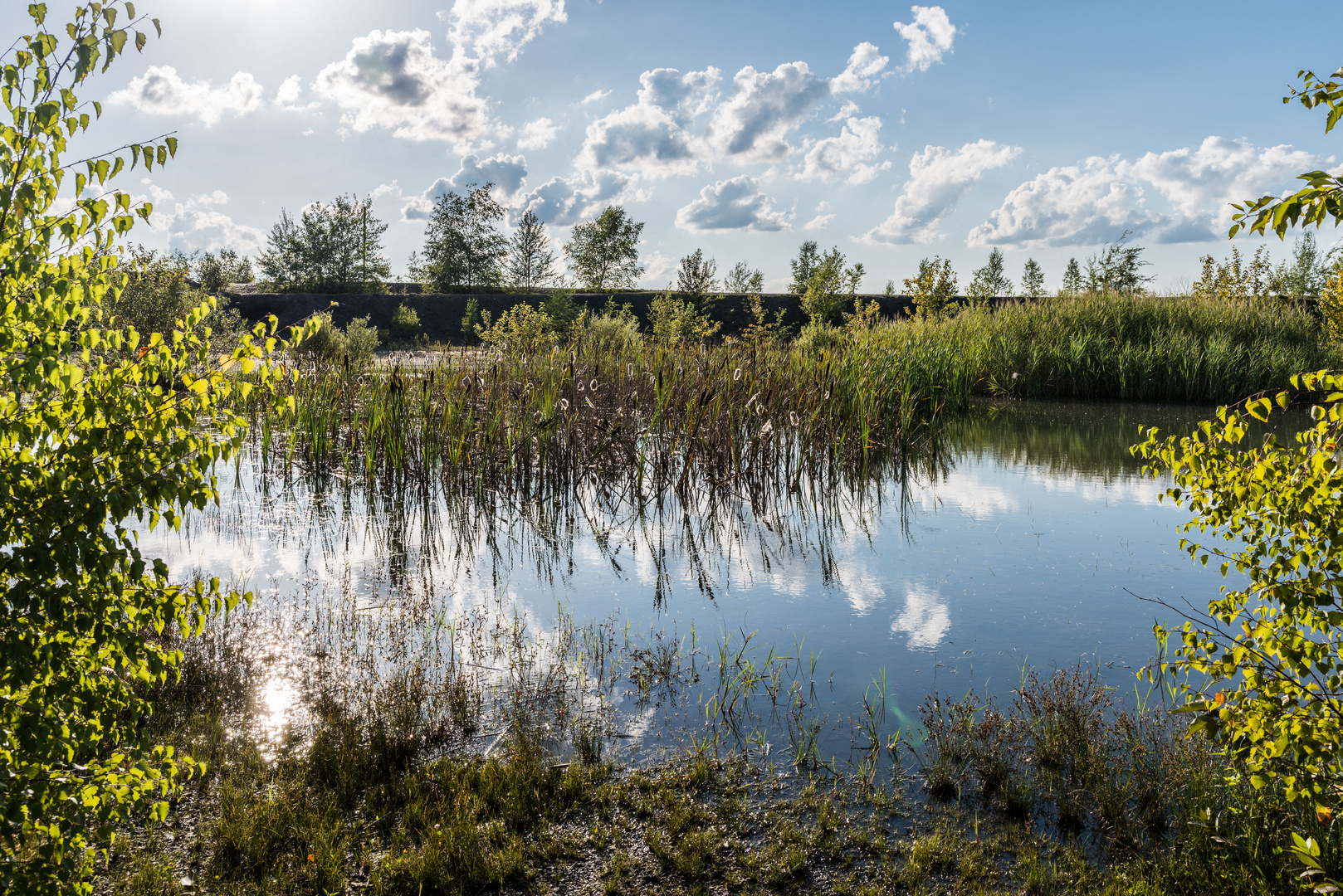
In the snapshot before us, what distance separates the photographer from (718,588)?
5473 mm

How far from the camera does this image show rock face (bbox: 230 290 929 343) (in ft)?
87.0

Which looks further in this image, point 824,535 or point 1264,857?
point 824,535

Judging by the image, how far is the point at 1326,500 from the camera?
2.01 m

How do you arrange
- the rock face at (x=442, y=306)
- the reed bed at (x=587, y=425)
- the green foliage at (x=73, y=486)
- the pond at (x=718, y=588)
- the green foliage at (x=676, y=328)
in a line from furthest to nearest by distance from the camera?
the rock face at (x=442, y=306)
the green foliage at (x=676, y=328)
the reed bed at (x=587, y=425)
the pond at (x=718, y=588)
the green foliage at (x=73, y=486)

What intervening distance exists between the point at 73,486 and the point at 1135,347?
18.3m

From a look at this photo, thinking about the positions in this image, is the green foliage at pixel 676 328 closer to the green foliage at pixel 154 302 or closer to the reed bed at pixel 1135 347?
the reed bed at pixel 1135 347

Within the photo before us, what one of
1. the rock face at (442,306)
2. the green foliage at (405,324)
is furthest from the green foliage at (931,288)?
the green foliage at (405,324)

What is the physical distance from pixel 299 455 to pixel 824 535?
249 inches

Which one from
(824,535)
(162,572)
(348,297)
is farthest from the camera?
(348,297)

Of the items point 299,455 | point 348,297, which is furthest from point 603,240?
point 299,455

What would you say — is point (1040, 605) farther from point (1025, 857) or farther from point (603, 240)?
point (603, 240)

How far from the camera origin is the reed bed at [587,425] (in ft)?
27.0

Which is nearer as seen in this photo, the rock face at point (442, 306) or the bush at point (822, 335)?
the bush at point (822, 335)

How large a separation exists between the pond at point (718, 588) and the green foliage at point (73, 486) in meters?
1.54
